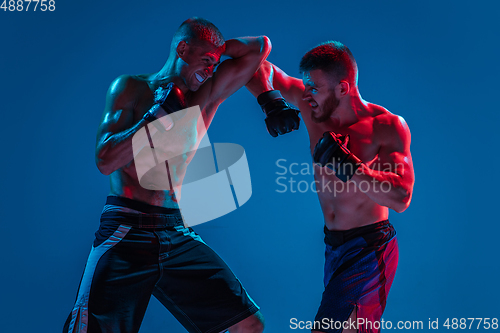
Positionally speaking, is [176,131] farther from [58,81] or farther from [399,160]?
[58,81]

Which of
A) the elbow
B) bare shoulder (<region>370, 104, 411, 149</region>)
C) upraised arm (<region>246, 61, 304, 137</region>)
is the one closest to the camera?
the elbow

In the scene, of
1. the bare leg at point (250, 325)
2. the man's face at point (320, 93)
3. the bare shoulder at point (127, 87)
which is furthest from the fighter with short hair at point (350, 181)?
the bare shoulder at point (127, 87)

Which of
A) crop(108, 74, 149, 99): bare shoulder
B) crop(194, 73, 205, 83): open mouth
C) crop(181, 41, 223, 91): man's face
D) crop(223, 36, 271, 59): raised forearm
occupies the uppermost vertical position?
crop(223, 36, 271, 59): raised forearm

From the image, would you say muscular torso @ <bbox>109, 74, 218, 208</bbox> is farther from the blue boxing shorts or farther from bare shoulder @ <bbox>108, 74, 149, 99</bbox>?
the blue boxing shorts

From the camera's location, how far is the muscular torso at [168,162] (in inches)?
76.5

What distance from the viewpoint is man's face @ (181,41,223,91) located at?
6.71 ft

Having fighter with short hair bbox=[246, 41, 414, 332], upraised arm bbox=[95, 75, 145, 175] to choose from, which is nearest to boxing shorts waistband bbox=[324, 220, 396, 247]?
fighter with short hair bbox=[246, 41, 414, 332]

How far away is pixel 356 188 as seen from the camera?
2.07 metres

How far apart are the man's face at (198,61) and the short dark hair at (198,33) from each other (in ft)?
0.08

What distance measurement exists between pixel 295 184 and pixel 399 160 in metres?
1.43

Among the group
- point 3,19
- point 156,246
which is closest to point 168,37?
point 3,19

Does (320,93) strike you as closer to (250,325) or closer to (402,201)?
(402,201)

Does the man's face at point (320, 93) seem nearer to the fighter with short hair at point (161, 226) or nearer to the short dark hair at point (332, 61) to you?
the short dark hair at point (332, 61)

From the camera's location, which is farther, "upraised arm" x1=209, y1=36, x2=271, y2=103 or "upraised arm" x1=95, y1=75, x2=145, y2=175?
"upraised arm" x1=209, y1=36, x2=271, y2=103
